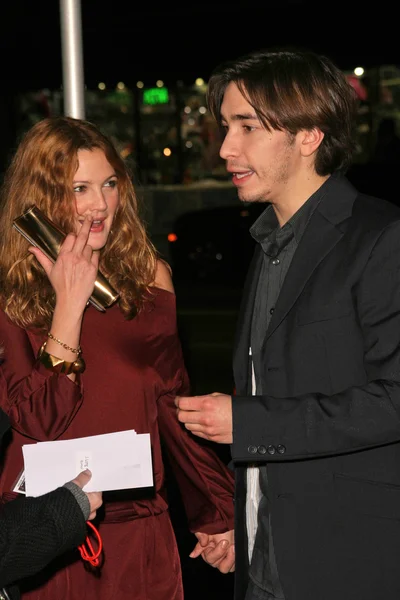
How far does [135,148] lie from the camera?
22.1 meters

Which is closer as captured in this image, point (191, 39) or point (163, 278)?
point (163, 278)

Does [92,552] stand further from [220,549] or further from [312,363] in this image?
[312,363]

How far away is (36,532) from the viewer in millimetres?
2969

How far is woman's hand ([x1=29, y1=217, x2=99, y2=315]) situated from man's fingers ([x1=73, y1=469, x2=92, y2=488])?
604 millimetres

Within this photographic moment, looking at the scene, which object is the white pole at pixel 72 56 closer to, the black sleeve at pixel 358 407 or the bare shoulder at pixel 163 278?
the bare shoulder at pixel 163 278

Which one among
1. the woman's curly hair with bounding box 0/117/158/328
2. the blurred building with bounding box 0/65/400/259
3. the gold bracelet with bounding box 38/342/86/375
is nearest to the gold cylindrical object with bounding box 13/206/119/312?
the woman's curly hair with bounding box 0/117/158/328

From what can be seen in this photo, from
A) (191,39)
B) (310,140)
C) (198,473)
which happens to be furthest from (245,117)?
(191,39)

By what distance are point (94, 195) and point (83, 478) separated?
1145 mm

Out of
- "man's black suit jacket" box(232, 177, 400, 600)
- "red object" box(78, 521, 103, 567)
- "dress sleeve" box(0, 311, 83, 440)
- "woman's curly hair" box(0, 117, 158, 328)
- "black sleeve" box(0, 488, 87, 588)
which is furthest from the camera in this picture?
"woman's curly hair" box(0, 117, 158, 328)

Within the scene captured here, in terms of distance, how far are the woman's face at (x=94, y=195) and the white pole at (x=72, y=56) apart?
1.34 metres

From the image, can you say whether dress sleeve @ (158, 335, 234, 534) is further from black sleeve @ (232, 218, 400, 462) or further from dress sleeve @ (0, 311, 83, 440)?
black sleeve @ (232, 218, 400, 462)

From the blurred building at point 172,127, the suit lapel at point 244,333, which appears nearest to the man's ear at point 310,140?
the suit lapel at point 244,333

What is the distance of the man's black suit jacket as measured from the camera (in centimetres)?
305

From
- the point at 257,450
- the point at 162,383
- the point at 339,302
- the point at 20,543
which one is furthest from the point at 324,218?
the point at 20,543
